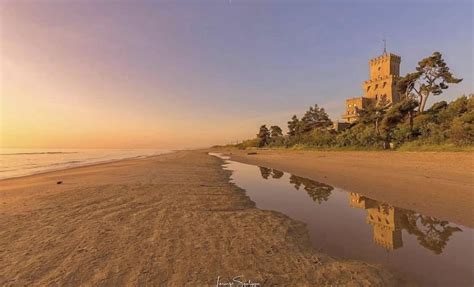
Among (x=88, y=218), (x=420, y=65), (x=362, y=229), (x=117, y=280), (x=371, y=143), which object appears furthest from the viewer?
(x=420, y=65)

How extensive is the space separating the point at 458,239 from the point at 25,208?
44.7 feet

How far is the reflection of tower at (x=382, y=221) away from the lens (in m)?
6.19

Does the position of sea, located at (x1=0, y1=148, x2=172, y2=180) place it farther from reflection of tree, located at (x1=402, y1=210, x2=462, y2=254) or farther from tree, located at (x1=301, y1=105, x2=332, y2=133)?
tree, located at (x1=301, y1=105, x2=332, y2=133)

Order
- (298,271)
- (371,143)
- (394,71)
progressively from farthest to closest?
(394,71), (371,143), (298,271)

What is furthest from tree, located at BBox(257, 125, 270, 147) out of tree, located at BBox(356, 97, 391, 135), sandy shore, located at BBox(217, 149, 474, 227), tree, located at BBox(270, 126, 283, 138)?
sandy shore, located at BBox(217, 149, 474, 227)

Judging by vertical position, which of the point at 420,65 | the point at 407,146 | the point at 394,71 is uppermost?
the point at 394,71

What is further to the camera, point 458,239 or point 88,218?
point 88,218

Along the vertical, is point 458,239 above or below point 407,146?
below

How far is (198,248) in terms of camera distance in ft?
17.9

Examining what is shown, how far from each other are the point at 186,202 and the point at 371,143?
32224mm

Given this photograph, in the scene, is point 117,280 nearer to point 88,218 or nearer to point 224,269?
point 224,269

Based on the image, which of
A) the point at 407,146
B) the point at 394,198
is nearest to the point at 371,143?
the point at 407,146

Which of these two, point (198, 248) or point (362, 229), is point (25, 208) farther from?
point (362, 229)

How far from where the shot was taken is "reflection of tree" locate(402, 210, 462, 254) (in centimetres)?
598
